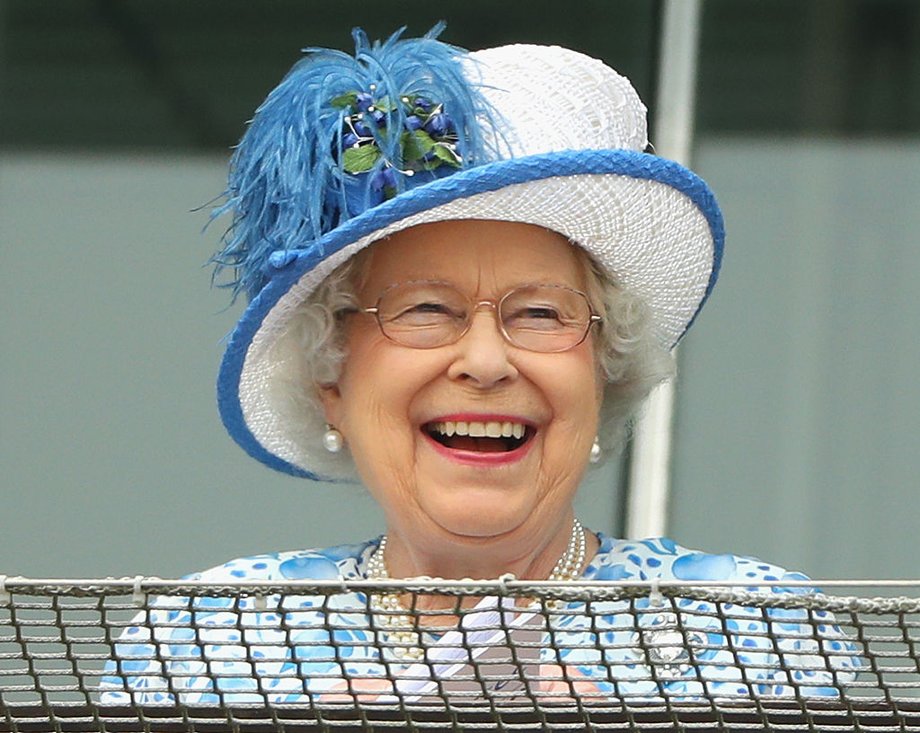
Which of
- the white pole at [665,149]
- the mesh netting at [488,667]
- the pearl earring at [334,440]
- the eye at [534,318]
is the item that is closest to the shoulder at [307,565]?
the pearl earring at [334,440]

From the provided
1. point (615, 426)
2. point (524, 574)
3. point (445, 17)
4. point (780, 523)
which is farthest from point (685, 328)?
point (445, 17)

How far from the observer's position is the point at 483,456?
192cm

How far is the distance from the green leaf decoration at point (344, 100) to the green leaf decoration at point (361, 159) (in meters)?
0.07

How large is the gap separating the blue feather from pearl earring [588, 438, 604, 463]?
350mm

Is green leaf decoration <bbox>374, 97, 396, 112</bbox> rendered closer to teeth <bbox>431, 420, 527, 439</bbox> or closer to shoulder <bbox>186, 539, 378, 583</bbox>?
teeth <bbox>431, 420, 527, 439</bbox>

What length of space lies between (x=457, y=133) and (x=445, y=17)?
2.08 metres

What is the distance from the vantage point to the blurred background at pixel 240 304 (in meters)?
3.77

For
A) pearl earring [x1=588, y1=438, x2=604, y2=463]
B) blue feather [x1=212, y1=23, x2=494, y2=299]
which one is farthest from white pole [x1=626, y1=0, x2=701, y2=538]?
blue feather [x1=212, y1=23, x2=494, y2=299]

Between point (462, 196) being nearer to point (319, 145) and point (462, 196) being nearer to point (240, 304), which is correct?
point (319, 145)

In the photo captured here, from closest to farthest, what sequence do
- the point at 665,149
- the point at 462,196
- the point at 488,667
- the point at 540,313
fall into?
the point at 488,667, the point at 462,196, the point at 540,313, the point at 665,149

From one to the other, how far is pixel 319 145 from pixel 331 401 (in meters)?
0.31

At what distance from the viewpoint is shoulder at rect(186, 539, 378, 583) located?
7.01ft

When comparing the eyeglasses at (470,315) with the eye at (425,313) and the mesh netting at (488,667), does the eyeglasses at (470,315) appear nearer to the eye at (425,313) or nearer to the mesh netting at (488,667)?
the eye at (425,313)

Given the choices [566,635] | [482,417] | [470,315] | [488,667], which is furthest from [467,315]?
[488,667]
